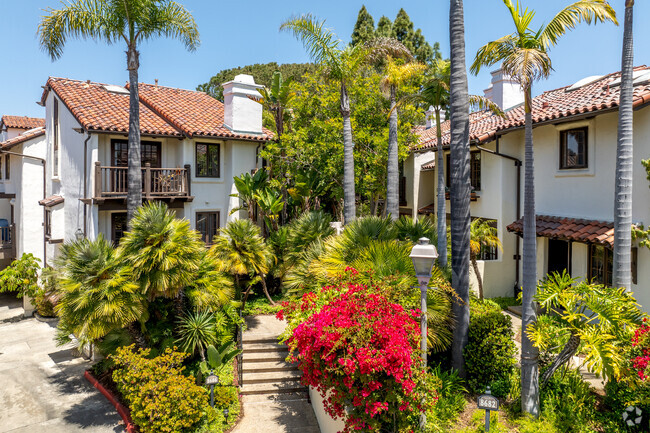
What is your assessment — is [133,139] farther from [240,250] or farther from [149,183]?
[240,250]

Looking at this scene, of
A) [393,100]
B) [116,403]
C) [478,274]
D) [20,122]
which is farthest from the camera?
[20,122]

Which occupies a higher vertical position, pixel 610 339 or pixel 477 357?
pixel 610 339

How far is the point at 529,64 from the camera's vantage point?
8391mm

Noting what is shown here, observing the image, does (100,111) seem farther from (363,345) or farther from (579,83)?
(579,83)

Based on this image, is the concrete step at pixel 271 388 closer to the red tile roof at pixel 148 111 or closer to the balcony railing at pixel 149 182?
the balcony railing at pixel 149 182

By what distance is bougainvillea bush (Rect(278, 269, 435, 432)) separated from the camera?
7.78m

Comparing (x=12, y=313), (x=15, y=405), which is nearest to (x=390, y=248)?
(x=15, y=405)

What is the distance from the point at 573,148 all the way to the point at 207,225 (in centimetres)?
1607

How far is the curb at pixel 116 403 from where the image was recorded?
36.0 ft

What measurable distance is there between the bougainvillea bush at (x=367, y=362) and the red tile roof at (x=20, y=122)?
32.0 m

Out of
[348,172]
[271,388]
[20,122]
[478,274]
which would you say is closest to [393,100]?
[348,172]

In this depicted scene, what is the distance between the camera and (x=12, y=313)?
76.4 ft

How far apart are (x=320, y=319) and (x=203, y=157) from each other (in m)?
15.4

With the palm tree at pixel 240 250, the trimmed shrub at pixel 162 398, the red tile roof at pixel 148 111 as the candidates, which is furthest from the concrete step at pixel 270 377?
the red tile roof at pixel 148 111
